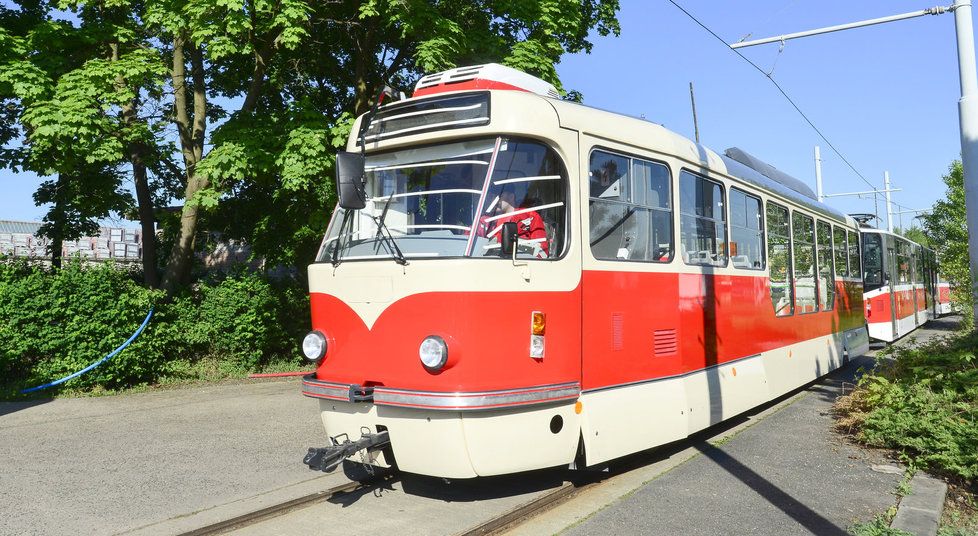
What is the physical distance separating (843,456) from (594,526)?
3.63 m

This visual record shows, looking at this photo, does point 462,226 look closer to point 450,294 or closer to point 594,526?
point 450,294

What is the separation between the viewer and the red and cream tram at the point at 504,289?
5090mm

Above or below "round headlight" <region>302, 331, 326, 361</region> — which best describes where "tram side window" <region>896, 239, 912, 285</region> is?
above

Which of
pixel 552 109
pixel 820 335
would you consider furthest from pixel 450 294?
pixel 820 335

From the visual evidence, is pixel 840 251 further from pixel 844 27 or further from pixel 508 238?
pixel 508 238

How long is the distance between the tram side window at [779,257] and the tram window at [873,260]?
10.3 metres

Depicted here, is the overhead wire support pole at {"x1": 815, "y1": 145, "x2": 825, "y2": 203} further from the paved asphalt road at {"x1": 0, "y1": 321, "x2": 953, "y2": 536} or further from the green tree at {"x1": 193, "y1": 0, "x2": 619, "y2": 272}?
the paved asphalt road at {"x1": 0, "y1": 321, "x2": 953, "y2": 536}

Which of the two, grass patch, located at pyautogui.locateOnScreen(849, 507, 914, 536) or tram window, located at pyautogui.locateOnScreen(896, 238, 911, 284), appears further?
tram window, located at pyautogui.locateOnScreen(896, 238, 911, 284)

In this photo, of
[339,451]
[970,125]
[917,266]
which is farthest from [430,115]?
[917,266]

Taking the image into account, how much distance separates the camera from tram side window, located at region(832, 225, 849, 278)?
1248cm

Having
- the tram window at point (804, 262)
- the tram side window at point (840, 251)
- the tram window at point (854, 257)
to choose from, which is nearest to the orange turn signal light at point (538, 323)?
the tram window at point (804, 262)

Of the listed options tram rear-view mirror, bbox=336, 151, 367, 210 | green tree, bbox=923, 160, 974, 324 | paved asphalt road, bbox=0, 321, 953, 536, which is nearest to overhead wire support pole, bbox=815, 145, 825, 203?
green tree, bbox=923, 160, 974, 324

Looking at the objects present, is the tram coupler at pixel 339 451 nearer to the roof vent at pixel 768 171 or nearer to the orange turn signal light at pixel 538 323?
the orange turn signal light at pixel 538 323

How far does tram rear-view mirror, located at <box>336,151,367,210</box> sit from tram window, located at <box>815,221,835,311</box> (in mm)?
8630
